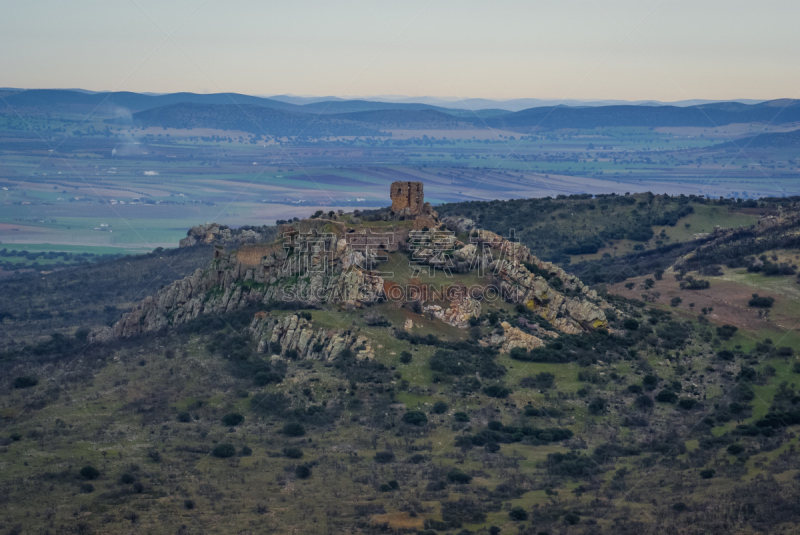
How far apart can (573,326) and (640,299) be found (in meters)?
14.1

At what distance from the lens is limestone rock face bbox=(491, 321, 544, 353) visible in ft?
192

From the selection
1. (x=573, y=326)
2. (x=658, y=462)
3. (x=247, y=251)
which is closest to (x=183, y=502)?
(x=658, y=462)

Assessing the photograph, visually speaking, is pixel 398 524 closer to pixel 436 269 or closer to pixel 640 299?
pixel 436 269

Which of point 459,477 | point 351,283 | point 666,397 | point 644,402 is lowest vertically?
point 459,477

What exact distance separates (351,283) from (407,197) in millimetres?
11217

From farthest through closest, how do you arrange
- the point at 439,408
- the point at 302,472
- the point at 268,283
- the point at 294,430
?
1. the point at 268,283
2. the point at 439,408
3. the point at 294,430
4. the point at 302,472

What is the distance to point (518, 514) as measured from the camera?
38.8m

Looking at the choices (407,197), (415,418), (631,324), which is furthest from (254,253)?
(631,324)

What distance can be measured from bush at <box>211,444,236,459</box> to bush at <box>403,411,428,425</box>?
31.6ft

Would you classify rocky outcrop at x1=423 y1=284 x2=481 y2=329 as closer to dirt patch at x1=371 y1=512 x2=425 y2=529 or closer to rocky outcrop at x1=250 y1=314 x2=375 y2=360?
rocky outcrop at x1=250 y1=314 x2=375 y2=360

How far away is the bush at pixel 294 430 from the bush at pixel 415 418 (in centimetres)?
566

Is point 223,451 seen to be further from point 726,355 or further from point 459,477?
point 726,355

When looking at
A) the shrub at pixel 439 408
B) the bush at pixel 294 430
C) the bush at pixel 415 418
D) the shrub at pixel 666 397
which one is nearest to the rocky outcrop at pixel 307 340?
the shrub at pixel 439 408

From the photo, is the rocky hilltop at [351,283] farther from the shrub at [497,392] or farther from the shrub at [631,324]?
the shrub at [497,392]
